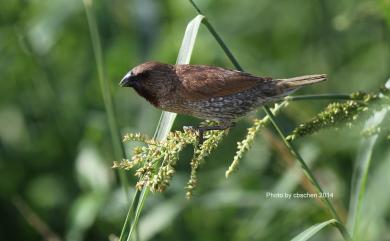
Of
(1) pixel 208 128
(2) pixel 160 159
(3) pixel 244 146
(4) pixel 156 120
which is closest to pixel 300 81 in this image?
(1) pixel 208 128

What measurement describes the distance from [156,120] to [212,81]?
235 centimetres

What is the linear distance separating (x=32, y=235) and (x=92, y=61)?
1.57 metres

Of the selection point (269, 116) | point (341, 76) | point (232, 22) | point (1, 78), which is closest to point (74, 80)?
point (1, 78)

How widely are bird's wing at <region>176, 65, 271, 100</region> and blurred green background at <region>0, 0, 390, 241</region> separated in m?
1.21

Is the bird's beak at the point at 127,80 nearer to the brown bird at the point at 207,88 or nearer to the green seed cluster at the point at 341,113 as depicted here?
the brown bird at the point at 207,88

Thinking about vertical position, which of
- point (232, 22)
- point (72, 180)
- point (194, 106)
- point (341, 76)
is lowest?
point (194, 106)

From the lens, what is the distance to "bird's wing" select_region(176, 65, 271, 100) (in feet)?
11.5

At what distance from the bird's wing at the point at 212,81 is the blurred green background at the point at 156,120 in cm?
121

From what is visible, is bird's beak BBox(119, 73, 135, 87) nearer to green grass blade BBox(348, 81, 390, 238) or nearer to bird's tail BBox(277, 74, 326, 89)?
bird's tail BBox(277, 74, 326, 89)

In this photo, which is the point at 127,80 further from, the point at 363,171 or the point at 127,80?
the point at 363,171

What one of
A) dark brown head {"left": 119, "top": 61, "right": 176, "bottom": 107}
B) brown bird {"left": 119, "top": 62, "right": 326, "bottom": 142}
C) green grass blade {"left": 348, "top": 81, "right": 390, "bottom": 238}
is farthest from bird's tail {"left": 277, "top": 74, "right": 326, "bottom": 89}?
dark brown head {"left": 119, "top": 61, "right": 176, "bottom": 107}

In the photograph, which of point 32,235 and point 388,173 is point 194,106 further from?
point 32,235

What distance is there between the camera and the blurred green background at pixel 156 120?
4.89 metres

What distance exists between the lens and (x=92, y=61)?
6152 mm
